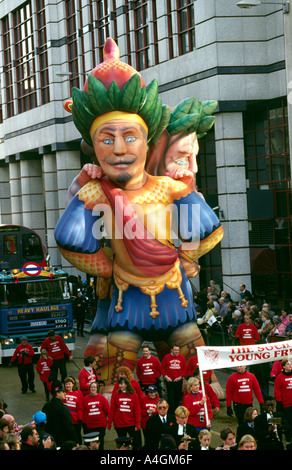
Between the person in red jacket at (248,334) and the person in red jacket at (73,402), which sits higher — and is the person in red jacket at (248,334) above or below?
above

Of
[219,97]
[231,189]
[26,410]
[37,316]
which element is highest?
[219,97]

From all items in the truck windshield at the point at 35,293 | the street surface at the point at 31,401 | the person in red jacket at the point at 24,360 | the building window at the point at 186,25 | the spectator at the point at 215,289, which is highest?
the building window at the point at 186,25

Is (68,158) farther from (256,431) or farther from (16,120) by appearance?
(256,431)

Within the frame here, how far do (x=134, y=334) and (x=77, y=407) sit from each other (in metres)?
2.92

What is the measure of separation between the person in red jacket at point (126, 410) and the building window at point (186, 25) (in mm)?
17330

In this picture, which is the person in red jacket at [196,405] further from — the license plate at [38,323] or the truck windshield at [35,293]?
the truck windshield at [35,293]

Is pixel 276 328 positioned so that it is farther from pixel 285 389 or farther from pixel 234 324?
pixel 285 389

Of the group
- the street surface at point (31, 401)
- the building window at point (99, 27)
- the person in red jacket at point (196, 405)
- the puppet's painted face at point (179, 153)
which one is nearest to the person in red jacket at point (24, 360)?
the street surface at point (31, 401)

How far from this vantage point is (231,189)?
89.2 feet

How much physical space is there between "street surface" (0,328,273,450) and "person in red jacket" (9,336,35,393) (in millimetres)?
223

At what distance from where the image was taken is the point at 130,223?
1575 cm

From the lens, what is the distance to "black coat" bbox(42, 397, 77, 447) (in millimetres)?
12586

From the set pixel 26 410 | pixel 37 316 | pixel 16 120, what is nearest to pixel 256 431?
pixel 26 410

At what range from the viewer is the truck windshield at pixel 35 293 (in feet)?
76.9
